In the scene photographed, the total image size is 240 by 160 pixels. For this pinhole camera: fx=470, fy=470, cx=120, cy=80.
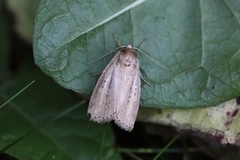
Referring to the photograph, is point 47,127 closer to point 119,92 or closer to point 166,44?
point 119,92

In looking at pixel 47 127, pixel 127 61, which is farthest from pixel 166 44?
pixel 47 127

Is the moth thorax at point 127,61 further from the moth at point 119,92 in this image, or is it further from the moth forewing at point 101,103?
the moth forewing at point 101,103

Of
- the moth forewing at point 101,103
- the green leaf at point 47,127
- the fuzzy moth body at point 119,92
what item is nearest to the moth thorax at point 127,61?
the fuzzy moth body at point 119,92

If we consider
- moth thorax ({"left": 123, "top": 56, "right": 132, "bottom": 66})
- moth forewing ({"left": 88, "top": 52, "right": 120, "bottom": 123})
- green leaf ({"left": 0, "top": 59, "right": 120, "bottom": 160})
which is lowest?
green leaf ({"left": 0, "top": 59, "right": 120, "bottom": 160})

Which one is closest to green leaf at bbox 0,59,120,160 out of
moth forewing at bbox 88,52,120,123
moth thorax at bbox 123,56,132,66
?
moth forewing at bbox 88,52,120,123

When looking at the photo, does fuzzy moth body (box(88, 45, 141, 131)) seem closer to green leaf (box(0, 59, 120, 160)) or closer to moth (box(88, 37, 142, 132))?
moth (box(88, 37, 142, 132))

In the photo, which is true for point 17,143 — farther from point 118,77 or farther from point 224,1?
point 224,1

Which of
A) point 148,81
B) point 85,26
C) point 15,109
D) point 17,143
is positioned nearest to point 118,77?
point 148,81
